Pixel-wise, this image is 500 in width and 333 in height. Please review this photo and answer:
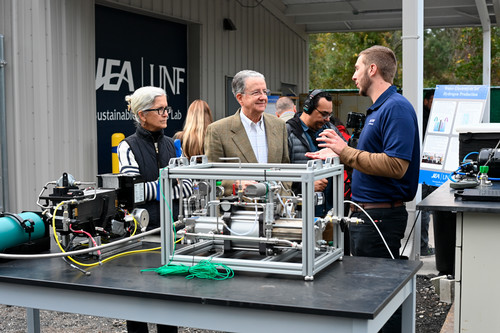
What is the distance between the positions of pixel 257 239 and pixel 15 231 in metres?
1.10

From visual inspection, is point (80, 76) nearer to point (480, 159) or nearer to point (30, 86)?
point (30, 86)

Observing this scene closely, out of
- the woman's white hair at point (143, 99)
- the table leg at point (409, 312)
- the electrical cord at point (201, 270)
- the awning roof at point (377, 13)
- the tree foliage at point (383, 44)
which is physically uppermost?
the tree foliage at point (383, 44)

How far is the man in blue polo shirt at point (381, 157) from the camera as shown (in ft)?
11.4

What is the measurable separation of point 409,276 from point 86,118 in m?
5.60

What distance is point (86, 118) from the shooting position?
750 centimetres

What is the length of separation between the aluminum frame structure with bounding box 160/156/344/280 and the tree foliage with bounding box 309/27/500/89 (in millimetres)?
30513

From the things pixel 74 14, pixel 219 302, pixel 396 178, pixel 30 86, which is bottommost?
pixel 219 302

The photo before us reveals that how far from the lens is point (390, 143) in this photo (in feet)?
11.4

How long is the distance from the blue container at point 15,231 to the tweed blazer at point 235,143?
1.23m

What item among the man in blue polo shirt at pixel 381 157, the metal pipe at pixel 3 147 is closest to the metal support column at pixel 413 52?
the man in blue polo shirt at pixel 381 157

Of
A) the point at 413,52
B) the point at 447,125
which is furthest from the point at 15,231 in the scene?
the point at 447,125

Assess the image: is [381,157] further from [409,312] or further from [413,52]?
[413,52]

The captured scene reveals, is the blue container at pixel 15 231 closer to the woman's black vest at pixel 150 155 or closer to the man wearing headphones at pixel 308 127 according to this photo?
the woman's black vest at pixel 150 155

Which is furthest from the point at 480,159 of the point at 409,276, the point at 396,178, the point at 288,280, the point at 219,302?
the point at 219,302
